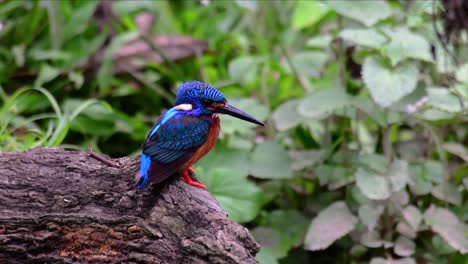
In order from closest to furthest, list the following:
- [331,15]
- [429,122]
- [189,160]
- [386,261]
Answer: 1. [189,160]
2. [386,261]
3. [429,122]
4. [331,15]

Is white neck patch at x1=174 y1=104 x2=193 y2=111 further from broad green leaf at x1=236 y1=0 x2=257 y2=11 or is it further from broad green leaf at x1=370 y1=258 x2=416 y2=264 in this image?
broad green leaf at x1=370 y1=258 x2=416 y2=264

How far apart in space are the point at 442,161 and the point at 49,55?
297cm

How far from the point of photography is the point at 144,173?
2906 millimetres

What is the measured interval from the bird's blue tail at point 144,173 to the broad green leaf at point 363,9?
5.67ft

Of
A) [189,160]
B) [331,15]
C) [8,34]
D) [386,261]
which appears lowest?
[386,261]

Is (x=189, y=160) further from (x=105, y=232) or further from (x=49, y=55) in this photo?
(x=49, y=55)

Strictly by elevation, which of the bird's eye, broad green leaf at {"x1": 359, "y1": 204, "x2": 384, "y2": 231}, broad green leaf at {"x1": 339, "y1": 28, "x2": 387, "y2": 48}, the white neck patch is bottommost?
broad green leaf at {"x1": 359, "y1": 204, "x2": 384, "y2": 231}

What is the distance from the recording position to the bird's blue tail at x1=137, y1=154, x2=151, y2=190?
2883 mm

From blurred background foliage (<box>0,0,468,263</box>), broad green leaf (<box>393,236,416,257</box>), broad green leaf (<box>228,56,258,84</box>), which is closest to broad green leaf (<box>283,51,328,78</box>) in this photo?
blurred background foliage (<box>0,0,468,263</box>)

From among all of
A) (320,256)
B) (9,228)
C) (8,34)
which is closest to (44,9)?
(8,34)

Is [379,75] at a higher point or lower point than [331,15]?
lower

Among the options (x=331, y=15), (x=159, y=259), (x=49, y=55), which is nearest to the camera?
(x=159, y=259)

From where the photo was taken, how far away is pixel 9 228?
2.89 meters

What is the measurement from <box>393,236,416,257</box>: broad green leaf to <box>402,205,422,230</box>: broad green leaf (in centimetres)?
13
